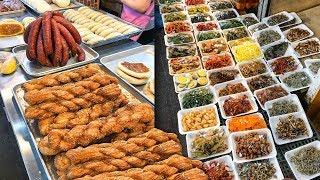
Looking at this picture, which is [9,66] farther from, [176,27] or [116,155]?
[176,27]

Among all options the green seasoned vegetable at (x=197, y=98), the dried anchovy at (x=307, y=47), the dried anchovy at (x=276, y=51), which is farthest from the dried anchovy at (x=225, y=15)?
the green seasoned vegetable at (x=197, y=98)

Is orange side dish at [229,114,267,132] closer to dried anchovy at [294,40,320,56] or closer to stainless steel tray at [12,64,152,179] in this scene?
stainless steel tray at [12,64,152,179]

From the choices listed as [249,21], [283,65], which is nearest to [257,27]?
[249,21]

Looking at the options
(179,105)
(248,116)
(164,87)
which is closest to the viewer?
(248,116)

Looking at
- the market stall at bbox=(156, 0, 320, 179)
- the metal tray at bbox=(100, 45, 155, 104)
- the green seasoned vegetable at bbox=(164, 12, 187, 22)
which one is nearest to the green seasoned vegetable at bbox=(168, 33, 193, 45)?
the market stall at bbox=(156, 0, 320, 179)

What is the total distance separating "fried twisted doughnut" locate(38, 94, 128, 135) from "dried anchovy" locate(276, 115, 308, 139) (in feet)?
→ 4.16

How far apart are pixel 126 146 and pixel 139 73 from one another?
107 centimetres

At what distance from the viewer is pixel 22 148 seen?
2652 millimetres

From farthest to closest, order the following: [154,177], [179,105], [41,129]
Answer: [179,105]
[41,129]
[154,177]

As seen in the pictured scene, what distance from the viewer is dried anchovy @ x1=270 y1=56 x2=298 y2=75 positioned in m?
3.69

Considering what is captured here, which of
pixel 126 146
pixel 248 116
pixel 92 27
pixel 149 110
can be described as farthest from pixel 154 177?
pixel 92 27

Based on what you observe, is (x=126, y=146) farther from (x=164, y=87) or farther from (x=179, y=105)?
(x=164, y=87)

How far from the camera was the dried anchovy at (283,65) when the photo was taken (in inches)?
145

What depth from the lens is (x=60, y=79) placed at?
3.05 meters
